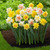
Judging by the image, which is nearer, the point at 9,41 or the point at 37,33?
the point at 37,33

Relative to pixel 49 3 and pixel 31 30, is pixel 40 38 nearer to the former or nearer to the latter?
pixel 31 30

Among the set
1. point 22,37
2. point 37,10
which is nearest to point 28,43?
point 22,37

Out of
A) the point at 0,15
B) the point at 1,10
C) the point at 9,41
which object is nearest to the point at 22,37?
the point at 9,41

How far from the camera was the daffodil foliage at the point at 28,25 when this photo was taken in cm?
451

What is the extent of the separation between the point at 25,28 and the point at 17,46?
2.16 feet

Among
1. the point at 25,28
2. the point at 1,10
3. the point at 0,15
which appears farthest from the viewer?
the point at 1,10

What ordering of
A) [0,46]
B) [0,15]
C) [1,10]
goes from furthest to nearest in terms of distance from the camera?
[1,10] → [0,15] → [0,46]

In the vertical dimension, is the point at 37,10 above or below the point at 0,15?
above

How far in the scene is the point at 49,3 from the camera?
838 centimetres

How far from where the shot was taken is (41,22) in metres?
4.56

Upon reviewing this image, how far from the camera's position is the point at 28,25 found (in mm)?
4465

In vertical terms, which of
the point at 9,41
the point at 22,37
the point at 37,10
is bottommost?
the point at 9,41

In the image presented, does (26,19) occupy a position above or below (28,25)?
above

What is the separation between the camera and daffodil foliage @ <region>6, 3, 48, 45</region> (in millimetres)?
Answer: 4508
